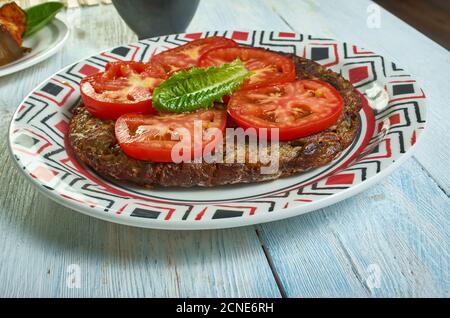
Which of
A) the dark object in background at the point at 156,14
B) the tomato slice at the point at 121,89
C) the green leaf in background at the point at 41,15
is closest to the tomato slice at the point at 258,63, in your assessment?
the tomato slice at the point at 121,89

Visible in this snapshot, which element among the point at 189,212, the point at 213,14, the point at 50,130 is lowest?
the point at 213,14

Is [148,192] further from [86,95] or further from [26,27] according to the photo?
[26,27]

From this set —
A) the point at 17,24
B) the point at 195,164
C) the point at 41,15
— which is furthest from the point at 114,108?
the point at 41,15

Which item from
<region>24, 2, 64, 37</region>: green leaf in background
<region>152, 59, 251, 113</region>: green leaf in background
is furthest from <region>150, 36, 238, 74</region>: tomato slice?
<region>24, 2, 64, 37</region>: green leaf in background

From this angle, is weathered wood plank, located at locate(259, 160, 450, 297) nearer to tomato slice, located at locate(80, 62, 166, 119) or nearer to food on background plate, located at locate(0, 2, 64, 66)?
tomato slice, located at locate(80, 62, 166, 119)

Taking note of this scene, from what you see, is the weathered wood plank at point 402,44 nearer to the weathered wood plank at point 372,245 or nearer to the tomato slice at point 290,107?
the weathered wood plank at point 372,245
